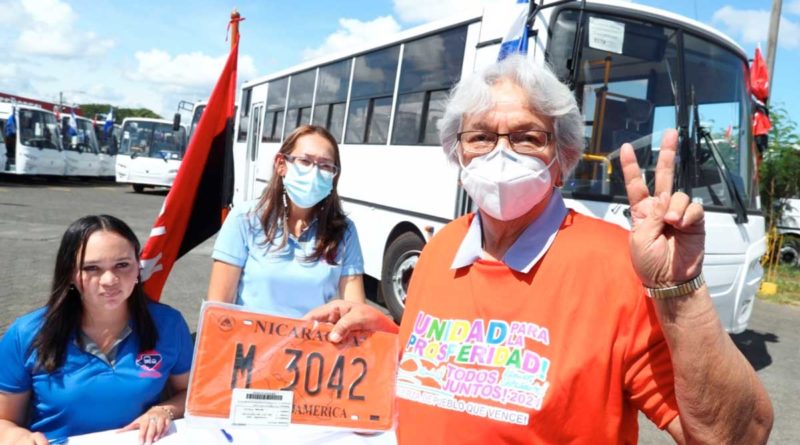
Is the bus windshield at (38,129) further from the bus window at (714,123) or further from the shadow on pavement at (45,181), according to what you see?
the bus window at (714,123)

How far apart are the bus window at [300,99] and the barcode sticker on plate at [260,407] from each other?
8276mm

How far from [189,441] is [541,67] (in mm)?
1479

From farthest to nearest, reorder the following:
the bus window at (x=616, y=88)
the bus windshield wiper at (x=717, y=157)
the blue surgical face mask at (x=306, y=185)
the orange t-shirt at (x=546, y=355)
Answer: the bus windshield wiper at (x=717, y=157)
the bus window at (x=616, y=88)
the blue surgical face mask at (x=306, y=185)
the orange t-shirt at (x=546, y=355)

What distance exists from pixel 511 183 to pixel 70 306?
5.56ft

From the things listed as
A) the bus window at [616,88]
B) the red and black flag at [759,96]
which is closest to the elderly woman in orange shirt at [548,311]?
the bus window at [616,88]

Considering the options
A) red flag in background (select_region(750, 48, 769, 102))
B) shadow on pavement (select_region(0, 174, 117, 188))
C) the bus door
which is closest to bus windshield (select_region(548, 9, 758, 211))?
red flag in background (select_region(750, 48, 769, 102))

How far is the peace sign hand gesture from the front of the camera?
1.27 meters

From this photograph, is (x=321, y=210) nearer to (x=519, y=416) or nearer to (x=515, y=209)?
(x=515, y=209)

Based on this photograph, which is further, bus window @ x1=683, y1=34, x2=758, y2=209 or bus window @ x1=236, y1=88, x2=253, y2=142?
bus window @ x1=236, y1=88, x2=253, y2=142

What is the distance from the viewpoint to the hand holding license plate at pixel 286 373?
1.68 metres

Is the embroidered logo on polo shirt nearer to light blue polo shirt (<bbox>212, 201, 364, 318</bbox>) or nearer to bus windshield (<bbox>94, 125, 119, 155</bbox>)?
light blue polo shirt (<bbox>212, 201, 364, 318</bbox>)

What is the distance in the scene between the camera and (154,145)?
79.2 ft

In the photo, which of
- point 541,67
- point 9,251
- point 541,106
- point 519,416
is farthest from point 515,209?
point 9,251

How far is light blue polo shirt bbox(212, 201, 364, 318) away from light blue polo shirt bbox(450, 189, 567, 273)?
1080 millimetres
